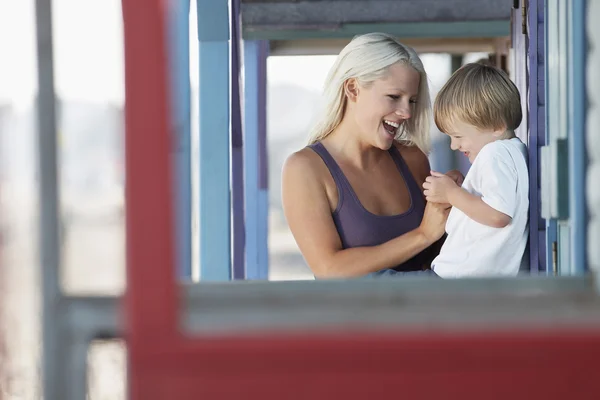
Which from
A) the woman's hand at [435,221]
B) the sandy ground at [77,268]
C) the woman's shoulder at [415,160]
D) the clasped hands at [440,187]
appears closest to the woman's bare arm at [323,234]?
the woman's hand at [435,221]

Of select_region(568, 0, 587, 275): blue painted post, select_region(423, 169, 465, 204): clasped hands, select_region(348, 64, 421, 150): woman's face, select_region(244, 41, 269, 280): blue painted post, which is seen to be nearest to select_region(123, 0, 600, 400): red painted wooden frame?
select_region(568, 0, 587, 275): blue painted post

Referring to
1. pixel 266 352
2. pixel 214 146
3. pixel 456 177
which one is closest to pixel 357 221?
pixel 456 177

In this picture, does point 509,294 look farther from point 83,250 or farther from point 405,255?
point 83,250

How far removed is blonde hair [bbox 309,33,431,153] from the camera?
11.5 feet

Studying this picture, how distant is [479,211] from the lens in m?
2.92

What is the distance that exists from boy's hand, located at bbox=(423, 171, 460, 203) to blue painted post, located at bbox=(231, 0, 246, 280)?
1792 mm

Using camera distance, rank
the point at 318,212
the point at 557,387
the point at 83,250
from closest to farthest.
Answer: the point at 557,387, the point at 318,212, the point at 83,250

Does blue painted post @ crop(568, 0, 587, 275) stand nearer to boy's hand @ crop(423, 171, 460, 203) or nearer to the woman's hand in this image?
boy's hand @ crop(423, 171, 460, 203)

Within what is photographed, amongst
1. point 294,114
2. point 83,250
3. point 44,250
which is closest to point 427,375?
point 44,250

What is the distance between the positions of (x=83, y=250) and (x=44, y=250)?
74.8 feet

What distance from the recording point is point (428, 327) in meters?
1.58

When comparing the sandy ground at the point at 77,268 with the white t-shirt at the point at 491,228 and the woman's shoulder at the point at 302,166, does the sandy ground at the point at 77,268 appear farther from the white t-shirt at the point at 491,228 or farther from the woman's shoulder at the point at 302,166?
the white t-shirt at the point at 491,228

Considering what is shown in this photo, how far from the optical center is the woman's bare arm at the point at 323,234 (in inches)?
128

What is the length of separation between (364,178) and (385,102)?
1.14 feet
